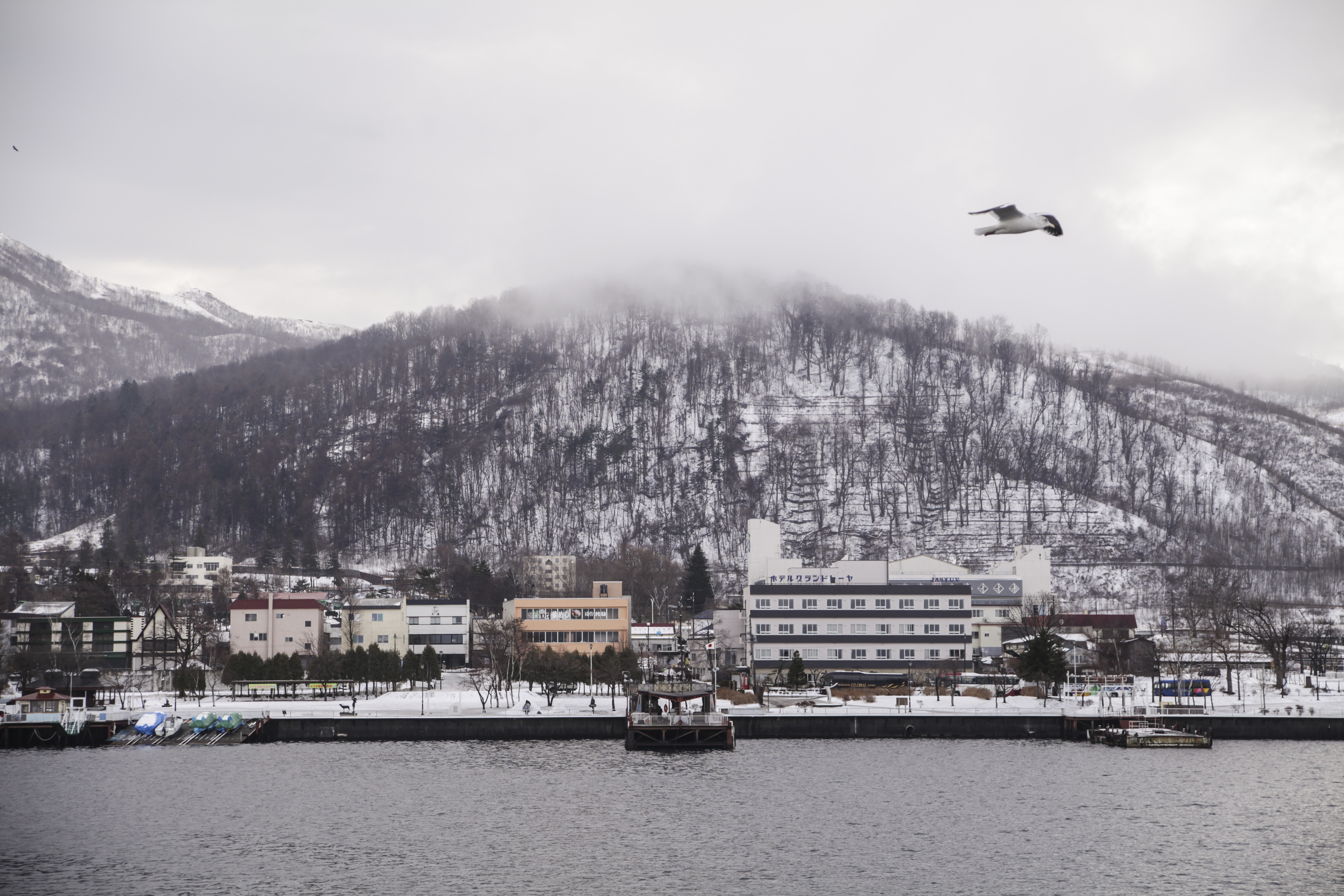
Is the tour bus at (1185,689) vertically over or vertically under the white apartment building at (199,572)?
under

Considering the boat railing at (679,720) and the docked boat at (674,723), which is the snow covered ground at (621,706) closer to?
the docked boat at (674,723)

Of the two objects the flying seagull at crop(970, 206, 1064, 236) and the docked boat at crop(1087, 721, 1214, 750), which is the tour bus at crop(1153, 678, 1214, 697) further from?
the flying seagull at crop(970, 206, 1064, 236)

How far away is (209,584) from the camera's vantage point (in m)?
191

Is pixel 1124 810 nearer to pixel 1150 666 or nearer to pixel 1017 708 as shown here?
pixel 1017 708

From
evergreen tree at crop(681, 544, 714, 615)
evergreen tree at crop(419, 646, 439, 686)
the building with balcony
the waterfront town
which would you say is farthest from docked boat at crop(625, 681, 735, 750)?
evergreen tree at crop(681, 544, 714, 615)

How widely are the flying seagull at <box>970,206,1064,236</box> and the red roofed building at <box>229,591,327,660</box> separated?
100 meters

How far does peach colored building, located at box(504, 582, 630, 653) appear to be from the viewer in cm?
12000

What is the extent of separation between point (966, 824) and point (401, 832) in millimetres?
20770

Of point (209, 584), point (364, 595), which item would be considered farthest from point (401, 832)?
point (209, 584)

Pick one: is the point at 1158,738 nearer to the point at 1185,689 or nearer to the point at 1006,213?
the point at 1185,689

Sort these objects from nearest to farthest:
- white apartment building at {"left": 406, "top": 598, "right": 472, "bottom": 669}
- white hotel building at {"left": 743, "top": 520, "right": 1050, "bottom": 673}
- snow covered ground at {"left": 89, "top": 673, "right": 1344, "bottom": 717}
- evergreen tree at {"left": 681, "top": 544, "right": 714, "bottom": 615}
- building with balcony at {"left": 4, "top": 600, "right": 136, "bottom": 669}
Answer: snow covered ground at {"left": 89, "top": 673, "right": 1344, "bottom": 717} → white hotel building at {"left": 743, "top": 520, "right": 1050, "bottom": 673} → building with balcony at {"left": 4, "top": 600, "right": 136, "bottom": 669} → white apartment building at {"left": 406, "top": 598, "right": 472, "bottom": 669} → evergreen tree at {"left": 681, "top": 544, "right": 714, "bottom": 615}

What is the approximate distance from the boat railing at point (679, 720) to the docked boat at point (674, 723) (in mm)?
19

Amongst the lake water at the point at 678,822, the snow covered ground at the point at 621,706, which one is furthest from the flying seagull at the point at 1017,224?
the snow covered ground at the point at 621,706

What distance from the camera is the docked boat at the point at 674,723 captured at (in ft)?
238
